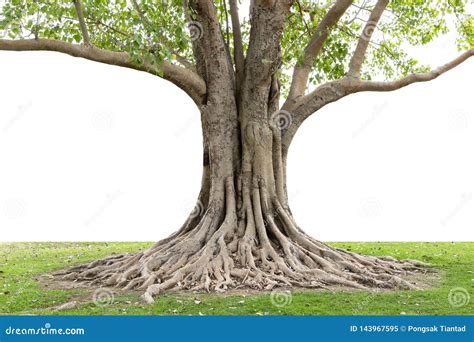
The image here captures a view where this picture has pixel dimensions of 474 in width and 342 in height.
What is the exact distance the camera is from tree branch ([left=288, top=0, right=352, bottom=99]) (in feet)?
40.9

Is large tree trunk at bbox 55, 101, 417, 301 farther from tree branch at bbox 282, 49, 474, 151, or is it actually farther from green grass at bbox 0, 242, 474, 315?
green grass at bbox 0, 242, 474, 315

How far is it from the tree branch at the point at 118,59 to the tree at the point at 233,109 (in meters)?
0.02

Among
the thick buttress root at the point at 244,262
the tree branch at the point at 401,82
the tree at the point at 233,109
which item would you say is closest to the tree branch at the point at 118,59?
the tree at the point at 233,109

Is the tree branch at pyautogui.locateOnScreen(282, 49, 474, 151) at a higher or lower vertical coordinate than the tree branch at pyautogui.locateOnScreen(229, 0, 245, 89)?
lower

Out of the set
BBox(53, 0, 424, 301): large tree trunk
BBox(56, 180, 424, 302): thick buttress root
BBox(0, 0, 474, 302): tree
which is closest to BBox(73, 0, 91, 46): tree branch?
BBox(0, 0, 474, 302): tree

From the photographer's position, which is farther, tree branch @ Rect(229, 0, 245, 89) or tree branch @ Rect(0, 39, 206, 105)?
tree branch @ Rect(229, 0, 245, 89)

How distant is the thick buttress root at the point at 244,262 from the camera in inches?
399

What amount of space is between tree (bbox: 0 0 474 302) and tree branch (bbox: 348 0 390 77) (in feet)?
0.07

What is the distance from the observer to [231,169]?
11703 millimetres

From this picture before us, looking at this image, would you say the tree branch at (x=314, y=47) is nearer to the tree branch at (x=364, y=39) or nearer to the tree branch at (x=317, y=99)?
the tree branch at (x=317, y=99)

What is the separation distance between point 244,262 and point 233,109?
3001mm

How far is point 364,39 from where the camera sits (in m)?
12.9

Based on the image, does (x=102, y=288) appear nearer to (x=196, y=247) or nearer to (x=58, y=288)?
(x=58, y=288)

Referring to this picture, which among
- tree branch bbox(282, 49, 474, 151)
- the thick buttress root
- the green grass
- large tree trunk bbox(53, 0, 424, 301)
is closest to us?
the green grass
